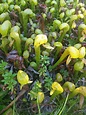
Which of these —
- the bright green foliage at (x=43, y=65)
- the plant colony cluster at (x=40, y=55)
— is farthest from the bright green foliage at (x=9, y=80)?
the bright green foliage at (x=43, y=65)

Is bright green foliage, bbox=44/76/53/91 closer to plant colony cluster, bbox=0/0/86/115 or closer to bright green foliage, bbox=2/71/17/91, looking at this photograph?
plant colony cluster, bbox=0/0/86/115

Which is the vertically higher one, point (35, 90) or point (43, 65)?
point (43, 65)

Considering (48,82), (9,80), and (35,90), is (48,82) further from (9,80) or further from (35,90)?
(9,80)

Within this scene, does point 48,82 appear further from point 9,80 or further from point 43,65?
point 9,80

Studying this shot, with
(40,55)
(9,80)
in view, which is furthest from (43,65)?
(9,80)

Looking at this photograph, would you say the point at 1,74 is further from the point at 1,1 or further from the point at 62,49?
the point at 1,1

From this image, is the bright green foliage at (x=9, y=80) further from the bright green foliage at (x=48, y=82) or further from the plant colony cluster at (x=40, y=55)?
the bright green foliage at (x=48, y=82)

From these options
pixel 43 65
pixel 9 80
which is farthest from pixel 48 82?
pixel 9 80

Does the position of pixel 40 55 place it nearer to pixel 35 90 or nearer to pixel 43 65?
pixel 43 65

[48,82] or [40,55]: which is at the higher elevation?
[40,55]
